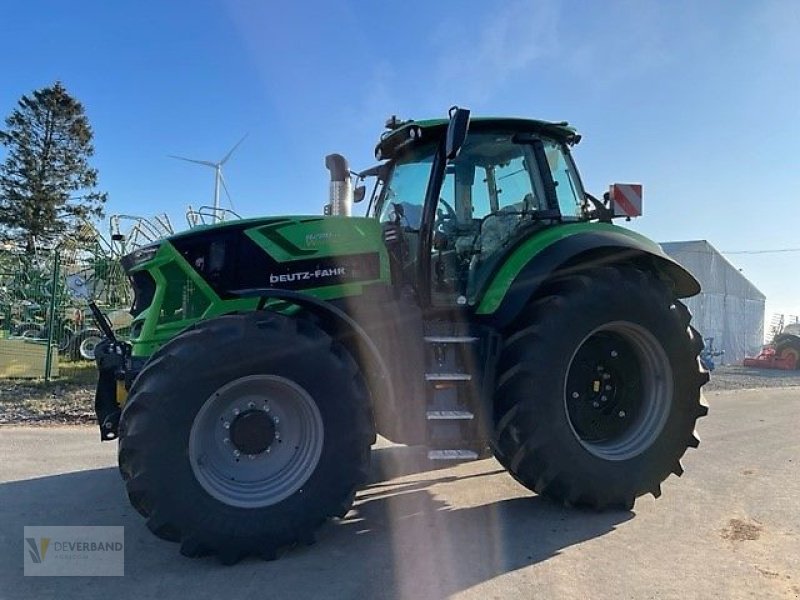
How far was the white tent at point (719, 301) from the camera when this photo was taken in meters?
27.1

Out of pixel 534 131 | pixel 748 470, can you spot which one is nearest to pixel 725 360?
pixel 748 470

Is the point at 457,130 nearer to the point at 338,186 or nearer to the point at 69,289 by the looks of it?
the point at 338,186

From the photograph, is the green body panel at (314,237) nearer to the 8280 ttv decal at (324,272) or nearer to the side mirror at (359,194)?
the 8280 ttv decal at (324,272)

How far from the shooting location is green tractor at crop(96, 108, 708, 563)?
11.3ft

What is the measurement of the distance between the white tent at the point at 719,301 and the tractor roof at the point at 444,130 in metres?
22.8

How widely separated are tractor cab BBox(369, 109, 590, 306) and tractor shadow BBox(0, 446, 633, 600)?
1.46 metres

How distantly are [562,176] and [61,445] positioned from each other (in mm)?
5425

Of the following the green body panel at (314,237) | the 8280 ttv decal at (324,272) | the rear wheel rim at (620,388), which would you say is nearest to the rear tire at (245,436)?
the 8280 ttv decal at (324,272)

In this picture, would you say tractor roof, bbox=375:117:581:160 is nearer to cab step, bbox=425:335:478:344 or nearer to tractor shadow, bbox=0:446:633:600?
cab step, bbox=425:335:478:344

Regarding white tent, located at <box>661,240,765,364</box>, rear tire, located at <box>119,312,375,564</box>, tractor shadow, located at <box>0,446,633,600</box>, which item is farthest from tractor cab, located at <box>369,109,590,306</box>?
white tent, located at <box>661,240,765,364</box>

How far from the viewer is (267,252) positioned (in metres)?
4.09

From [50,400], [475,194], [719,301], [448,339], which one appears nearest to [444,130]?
[475,194]

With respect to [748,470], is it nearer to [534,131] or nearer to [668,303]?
[668,303]

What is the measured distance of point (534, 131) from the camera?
4.89 meters
